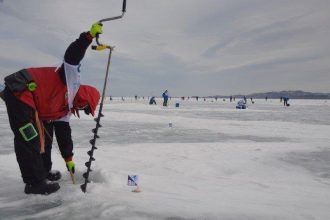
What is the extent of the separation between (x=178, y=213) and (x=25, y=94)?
1769mm

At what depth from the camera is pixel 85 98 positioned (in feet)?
12.2

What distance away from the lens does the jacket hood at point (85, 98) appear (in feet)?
12.1

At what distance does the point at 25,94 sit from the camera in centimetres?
324

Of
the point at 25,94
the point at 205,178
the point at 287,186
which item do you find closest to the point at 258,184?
the point at 287,186

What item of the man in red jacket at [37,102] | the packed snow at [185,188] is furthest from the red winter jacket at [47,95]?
the packed snow at [185,188]

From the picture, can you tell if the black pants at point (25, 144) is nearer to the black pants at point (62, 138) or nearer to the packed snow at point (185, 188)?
the packed snow at point (185, 188)

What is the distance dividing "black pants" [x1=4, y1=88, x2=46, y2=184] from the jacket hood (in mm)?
537

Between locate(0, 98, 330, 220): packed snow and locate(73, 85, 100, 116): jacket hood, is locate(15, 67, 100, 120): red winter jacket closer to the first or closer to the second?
locate(73, 85, 100, 116): jacket hood

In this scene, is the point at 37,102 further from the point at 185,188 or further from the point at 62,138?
the point at 185,188

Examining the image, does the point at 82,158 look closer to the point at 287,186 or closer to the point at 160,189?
the point at 160,189

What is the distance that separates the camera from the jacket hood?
370 cm

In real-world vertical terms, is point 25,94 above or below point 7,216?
above

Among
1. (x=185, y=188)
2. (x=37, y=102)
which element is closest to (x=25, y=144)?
(x=37, y=102)

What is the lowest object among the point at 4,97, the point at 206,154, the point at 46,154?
the point at 206,154
